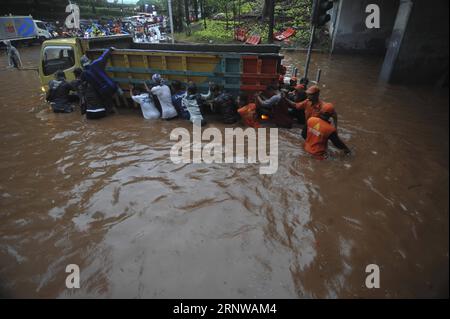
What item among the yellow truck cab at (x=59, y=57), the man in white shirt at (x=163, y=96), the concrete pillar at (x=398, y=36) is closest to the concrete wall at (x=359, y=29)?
the concrete pillar at (x=398, y=36)

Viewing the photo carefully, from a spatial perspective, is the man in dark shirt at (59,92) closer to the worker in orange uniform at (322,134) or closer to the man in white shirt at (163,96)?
the man in white shirt at (163,96)

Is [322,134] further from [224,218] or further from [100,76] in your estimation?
[100,76]

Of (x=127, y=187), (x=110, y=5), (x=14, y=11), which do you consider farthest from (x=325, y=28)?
(x=110, y=5)

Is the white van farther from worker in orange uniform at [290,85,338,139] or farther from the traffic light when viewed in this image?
worker in orange uniform at [290,85,338,139]

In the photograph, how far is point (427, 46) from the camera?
9352 mm

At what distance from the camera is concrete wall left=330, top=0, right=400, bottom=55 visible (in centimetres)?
1482

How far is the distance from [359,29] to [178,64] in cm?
1331

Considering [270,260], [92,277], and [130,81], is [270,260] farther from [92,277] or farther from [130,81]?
[130,81]

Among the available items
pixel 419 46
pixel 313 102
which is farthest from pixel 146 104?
pixel 419 46

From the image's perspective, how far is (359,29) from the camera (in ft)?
49.9

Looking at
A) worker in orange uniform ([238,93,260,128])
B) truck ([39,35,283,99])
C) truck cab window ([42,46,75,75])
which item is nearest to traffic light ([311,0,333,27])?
truck ([39,35,283,99])

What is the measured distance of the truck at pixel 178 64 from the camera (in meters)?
5.89

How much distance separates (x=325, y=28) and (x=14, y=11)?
3263 centimetres

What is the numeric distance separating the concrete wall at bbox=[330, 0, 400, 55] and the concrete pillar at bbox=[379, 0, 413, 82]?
579cm
